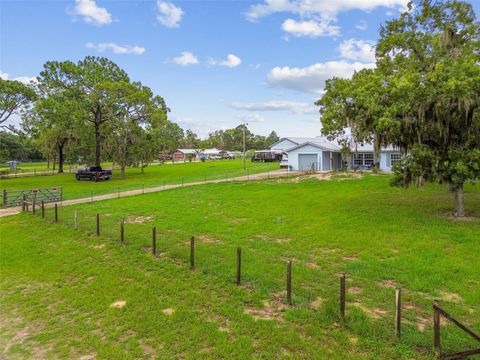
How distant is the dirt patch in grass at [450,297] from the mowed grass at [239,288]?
21mm

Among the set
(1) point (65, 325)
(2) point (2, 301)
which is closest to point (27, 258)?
(2) point (2, 301)

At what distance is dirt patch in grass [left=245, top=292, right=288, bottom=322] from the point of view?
21.8ft

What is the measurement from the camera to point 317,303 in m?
7.16

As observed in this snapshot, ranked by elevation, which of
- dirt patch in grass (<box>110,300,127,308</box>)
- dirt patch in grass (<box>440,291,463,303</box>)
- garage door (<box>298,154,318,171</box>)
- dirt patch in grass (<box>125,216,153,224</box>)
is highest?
garage door (<box>298,154,318,171</box>)

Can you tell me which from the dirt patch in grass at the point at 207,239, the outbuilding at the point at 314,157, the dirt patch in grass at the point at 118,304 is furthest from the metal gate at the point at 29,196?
the outbuilding at the point at 314,157

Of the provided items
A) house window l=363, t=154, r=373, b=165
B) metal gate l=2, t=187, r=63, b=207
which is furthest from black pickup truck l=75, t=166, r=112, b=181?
house window l=363, t=154, r=373, b=165

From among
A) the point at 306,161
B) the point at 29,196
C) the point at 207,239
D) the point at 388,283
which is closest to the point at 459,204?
the point at 388,283

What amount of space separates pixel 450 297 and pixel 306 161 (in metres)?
32.9

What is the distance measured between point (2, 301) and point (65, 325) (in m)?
2.53

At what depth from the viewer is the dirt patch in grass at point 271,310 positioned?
21.8ft

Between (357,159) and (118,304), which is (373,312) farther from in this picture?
(357,159)

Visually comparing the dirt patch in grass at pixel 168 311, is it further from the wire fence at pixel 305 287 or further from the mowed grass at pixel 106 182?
the mowed grass at pixel 106 182

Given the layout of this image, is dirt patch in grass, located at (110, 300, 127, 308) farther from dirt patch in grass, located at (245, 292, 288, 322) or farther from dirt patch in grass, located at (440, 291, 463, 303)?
dirt patch in grass, located at (440, 291, 463, 303)

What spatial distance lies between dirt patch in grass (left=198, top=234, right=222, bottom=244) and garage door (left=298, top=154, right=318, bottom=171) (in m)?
28.2
